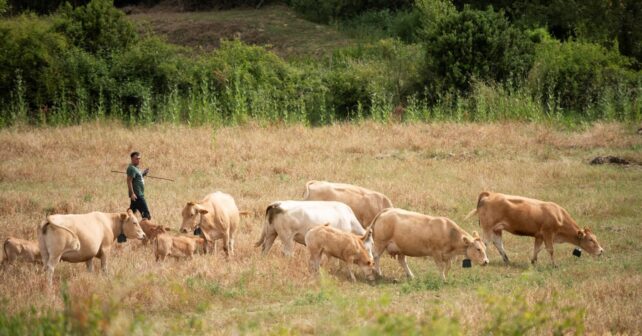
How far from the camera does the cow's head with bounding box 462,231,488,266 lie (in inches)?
581

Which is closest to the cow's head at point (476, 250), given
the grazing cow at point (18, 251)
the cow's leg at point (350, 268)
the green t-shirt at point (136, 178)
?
the cow's leg at point (350, 268)

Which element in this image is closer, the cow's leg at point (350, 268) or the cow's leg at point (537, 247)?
the cow's leg at point (350, 268)

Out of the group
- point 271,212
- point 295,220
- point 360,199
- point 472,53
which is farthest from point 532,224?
point 472,53

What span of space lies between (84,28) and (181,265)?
2457cm

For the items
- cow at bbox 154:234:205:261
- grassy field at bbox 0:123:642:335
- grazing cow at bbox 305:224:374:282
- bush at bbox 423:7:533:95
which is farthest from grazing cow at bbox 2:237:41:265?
bush at bbox 423:7:533:95

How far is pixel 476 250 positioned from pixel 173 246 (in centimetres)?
502

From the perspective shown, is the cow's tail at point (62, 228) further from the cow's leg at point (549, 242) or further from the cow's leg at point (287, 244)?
the cow's leg at point (549, 242)

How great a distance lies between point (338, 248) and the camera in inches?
573

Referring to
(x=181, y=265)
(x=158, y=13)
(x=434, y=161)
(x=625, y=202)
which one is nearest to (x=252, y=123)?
(x=434, y=161)

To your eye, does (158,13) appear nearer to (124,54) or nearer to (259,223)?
(124,54)

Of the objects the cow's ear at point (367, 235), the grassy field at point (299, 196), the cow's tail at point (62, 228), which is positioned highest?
the cow's tail at point (62, 228)

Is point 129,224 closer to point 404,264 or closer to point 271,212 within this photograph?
point 271,212

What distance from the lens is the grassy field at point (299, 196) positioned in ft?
36.1

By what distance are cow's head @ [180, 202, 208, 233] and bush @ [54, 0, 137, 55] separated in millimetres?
21017
